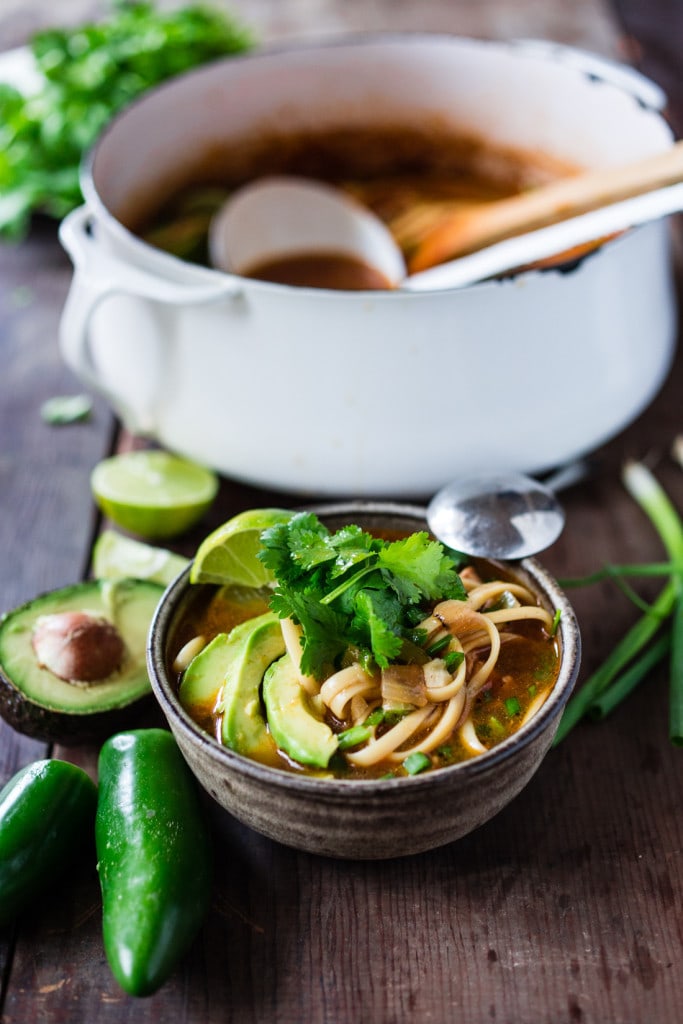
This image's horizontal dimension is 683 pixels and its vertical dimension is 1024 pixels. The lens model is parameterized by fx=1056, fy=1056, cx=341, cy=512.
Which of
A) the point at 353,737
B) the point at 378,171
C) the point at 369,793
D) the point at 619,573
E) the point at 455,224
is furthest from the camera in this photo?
the point at 378,171

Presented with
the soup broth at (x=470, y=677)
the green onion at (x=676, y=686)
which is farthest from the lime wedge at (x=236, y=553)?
the green onion at (x=676, y=686)

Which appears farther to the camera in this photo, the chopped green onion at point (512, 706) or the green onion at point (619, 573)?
the green onion at point (619, 573)

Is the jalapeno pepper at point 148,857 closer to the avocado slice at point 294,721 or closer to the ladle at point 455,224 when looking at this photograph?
the avocado slice at point 294,721


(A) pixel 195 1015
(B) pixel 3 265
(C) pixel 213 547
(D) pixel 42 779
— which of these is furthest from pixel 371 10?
(A) pixel 195 1015

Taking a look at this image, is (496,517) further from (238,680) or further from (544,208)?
(544,208)

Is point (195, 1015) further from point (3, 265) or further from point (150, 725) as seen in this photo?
point (3, 265)

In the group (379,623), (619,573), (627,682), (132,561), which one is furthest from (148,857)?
(619,573)

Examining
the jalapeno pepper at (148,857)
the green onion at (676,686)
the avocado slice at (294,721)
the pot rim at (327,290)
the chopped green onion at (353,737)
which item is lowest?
the green onion at (676,686)
